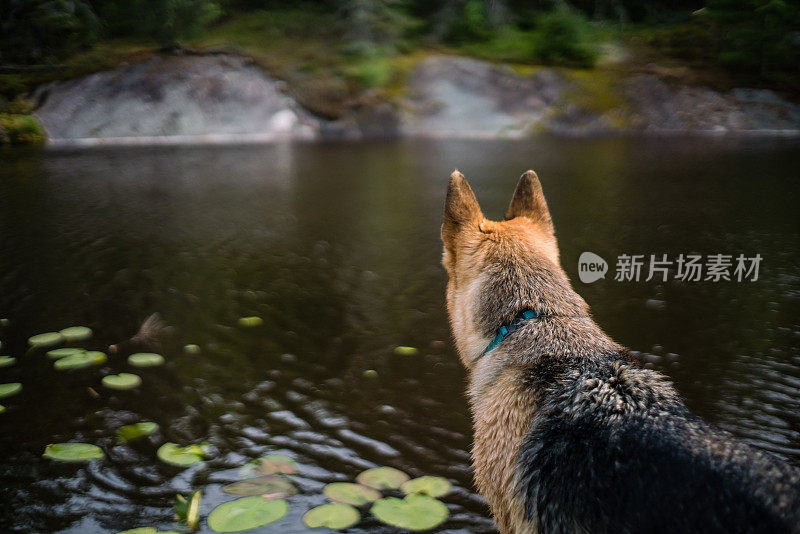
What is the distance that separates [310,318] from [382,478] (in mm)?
2581

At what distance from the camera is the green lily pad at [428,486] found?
305cm

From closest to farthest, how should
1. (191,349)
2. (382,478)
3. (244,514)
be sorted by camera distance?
1. (244,514)
2. (382,478)
3. (191,349)

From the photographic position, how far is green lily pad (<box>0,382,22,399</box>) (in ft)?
13.1

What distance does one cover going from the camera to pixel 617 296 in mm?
5984

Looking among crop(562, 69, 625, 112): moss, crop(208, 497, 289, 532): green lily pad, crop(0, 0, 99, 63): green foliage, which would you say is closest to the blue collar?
crop(208, 497, 289, 532): green lily pad

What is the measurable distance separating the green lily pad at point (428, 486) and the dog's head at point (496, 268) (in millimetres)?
696

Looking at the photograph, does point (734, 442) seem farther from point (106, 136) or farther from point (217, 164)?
point (106, 136)

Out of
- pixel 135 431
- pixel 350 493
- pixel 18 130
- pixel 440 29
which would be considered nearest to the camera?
pixel 350 493

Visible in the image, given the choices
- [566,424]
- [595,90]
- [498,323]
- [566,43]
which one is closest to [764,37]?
[595,90]

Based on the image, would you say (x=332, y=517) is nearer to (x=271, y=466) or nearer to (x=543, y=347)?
(x=271, y=466)

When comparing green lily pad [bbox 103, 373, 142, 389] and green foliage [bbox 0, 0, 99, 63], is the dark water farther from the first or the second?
green foliage [bbox 0, 0, 99, 63]

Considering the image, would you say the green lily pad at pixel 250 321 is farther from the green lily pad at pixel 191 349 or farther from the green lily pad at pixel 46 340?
the green lily pad at pixel 46 340

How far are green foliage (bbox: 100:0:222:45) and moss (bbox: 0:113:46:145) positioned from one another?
272 inches

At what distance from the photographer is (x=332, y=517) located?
2.82m
